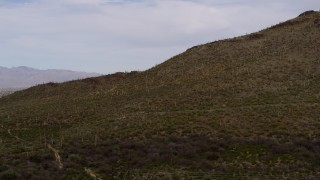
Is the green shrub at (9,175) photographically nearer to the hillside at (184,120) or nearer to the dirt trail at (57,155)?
the hillside at (184,120)

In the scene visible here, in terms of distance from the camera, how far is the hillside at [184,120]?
35000 mm

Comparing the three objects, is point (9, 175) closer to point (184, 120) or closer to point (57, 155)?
point (57, 155)

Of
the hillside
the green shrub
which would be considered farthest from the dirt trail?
the green shrub

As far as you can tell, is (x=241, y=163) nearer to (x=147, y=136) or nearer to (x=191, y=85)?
(x=147, y=136)

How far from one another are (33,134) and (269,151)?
2349cm

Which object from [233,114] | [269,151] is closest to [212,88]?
[233,114]

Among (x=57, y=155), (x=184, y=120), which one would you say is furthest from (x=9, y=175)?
(x=184, y=120)

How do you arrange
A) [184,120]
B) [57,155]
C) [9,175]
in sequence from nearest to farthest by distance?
1. [9,175]
2. [57,155]
3. [184,120]

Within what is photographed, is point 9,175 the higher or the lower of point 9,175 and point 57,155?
the lower

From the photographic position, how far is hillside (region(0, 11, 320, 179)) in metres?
35.0

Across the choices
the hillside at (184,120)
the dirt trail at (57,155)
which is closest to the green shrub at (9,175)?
the hillside at (184,120)

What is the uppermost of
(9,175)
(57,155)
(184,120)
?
(184,120)

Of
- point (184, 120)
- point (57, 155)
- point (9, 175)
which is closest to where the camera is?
point (9, 175)

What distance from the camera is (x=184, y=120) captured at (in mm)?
45812
